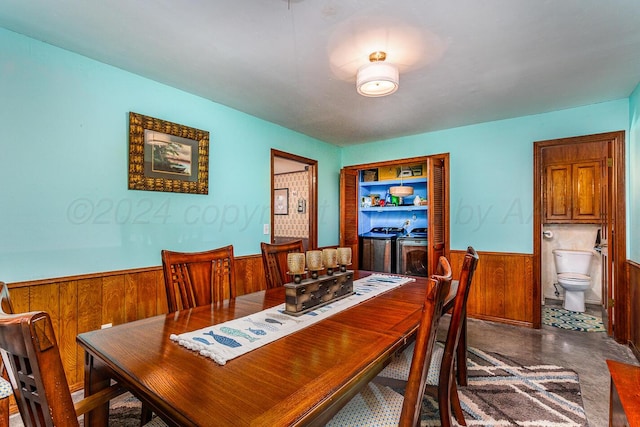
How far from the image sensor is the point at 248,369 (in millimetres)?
958

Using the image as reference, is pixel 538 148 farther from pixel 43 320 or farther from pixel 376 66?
pixel 43 320

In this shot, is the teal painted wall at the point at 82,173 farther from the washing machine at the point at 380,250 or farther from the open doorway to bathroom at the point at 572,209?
the open doorway to bathroom at the point at 572,209

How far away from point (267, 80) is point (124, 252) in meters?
1.81

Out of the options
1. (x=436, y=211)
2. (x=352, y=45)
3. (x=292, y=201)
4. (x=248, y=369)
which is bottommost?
(x=248, y=369)

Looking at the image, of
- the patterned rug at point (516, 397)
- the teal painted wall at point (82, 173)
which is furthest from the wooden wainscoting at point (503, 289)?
the teal painted wall at point (82, 173)

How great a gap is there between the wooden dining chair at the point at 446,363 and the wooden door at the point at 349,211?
297 centimetres

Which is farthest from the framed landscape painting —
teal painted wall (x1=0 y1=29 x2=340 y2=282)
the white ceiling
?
the white ceiling

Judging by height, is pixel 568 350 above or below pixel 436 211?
below

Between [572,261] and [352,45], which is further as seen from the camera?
[572,261]

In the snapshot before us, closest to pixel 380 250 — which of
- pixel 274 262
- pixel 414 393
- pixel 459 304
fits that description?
pixel 274 262

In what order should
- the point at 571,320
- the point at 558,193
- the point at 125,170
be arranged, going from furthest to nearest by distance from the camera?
the point at 558,193, the point at 571,320, the point at 125,170

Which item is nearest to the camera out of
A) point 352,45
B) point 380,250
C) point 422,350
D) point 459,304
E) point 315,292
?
→ point 422,350

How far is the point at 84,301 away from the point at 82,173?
0.92 metres

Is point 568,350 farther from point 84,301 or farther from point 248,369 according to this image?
point 84,301
